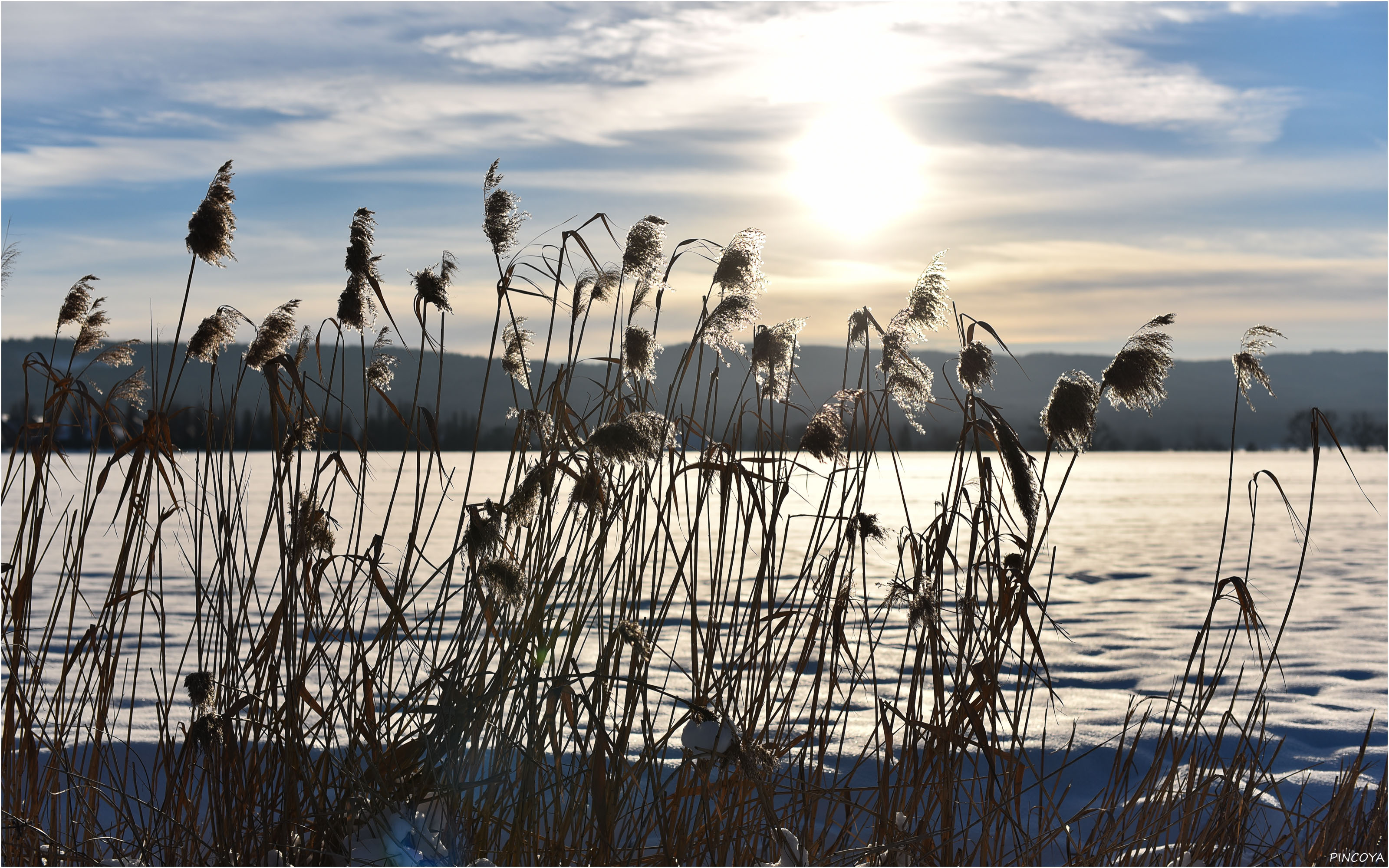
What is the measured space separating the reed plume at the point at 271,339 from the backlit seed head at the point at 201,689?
73 centimetres

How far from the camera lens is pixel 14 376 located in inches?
114

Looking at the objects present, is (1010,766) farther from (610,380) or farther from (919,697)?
(610,380)

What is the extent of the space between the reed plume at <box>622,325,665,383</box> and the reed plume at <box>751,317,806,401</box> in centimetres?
29

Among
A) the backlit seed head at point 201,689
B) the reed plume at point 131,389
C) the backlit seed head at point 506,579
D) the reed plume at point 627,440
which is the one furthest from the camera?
the reed plume at point 131,389

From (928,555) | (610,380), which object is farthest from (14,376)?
(928,555)

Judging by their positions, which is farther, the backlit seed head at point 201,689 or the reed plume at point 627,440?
the backlit seed head at point 201,689

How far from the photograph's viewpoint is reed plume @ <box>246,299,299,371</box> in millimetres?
2406

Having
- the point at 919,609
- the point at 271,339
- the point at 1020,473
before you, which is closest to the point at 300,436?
the point at 271,339

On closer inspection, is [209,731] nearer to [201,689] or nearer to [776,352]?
[201,689]

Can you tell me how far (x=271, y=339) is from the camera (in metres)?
2.43

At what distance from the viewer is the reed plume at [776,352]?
92.9 inches

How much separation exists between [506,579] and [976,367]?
132cm

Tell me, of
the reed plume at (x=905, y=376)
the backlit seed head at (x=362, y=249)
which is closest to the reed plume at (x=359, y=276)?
the backlit seed head at (x=362, y=249)

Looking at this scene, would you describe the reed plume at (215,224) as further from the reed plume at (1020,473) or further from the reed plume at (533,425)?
the reed plume at (1020,473)
